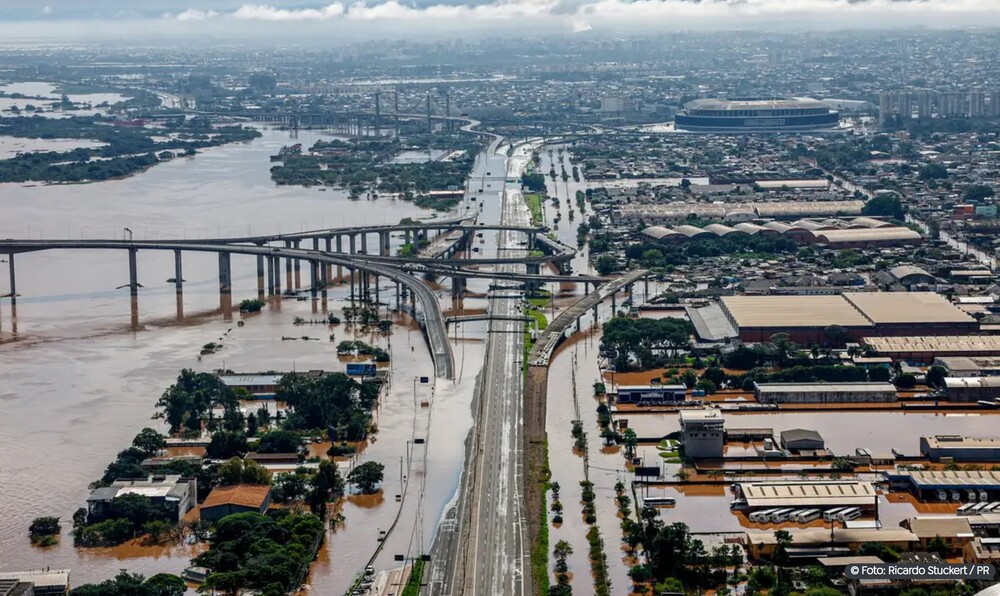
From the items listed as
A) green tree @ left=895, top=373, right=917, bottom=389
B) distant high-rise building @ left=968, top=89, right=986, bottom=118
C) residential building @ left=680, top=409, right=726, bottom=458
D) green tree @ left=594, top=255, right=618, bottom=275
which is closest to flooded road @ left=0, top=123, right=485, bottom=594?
residential building @ left=680, top=409, right=726, bottom=458

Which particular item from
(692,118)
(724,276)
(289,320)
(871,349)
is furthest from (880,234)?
(692,118)

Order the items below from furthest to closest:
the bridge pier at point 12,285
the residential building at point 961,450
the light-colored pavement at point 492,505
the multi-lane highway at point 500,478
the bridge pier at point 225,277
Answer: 1. the bridge pier at point 225,277
2. the bridge pier at point 12,285
3. the residential building at point 961,450
4. the multi-lane highway at point 500,478
5. the light-colored pavement at point 492,505

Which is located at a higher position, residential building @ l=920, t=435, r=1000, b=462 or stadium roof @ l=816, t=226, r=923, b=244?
stadium roof @ l=816, t=226, r=923, b=244

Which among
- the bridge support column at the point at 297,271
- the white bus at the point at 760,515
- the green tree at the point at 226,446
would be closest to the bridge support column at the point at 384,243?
the bridge support column at the point at 297,271

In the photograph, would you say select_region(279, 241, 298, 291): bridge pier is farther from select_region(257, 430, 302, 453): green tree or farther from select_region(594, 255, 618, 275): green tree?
select_region(257, 430, 302, 453): green tree

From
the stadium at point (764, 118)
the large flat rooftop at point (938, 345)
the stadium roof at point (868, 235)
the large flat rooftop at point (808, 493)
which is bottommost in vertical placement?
the large flat rooftop at point (808, 493)

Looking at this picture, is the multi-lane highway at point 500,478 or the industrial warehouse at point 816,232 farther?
the industrial warehouse at point 816,232

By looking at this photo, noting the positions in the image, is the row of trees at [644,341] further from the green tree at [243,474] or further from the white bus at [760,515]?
the green tree at [243,474]
